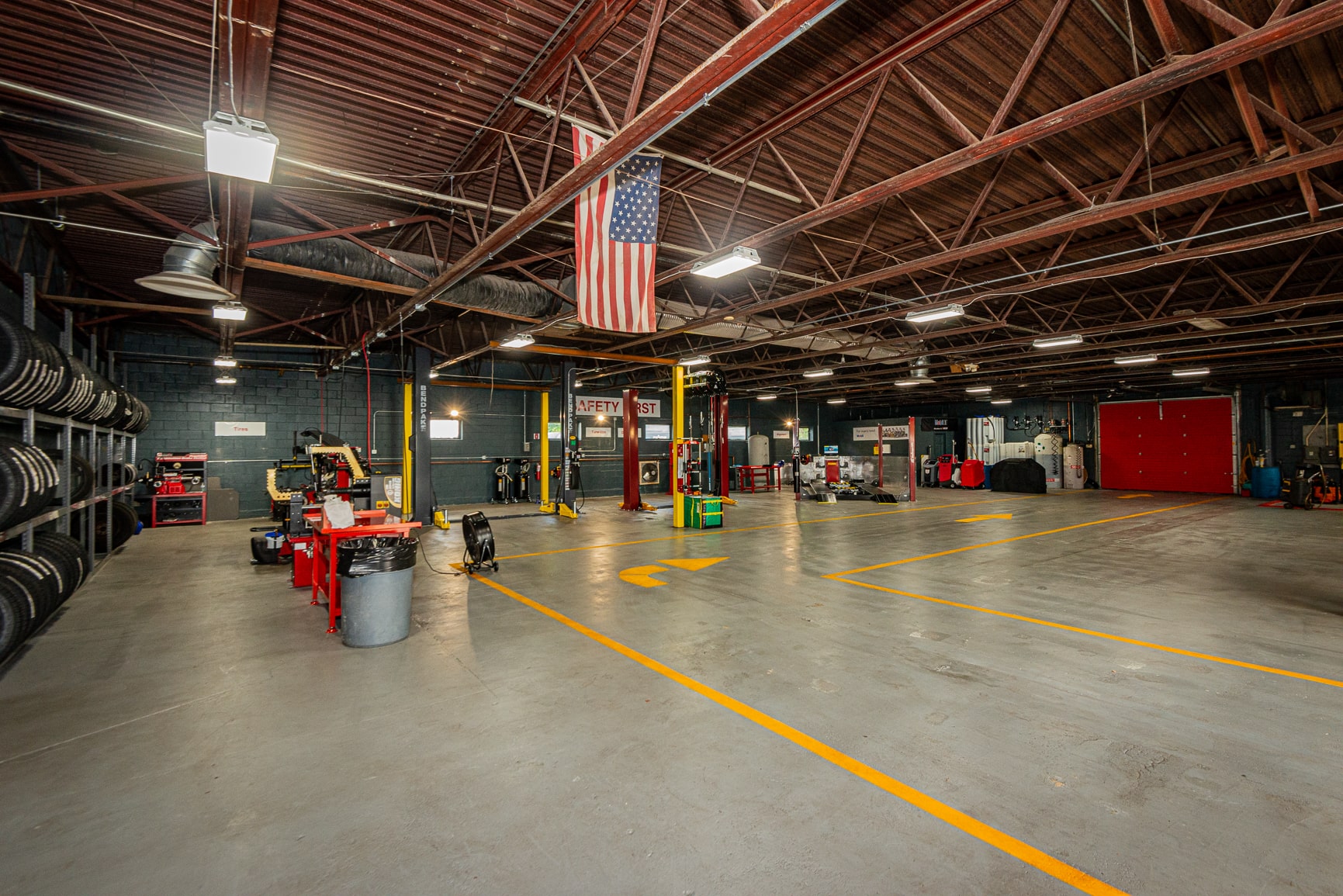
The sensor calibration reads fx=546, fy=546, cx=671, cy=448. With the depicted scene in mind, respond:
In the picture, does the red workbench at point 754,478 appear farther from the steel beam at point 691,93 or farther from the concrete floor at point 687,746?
the steel beam at point 691,93

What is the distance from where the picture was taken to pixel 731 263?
22.1 feet

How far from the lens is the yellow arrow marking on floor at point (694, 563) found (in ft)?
26.7

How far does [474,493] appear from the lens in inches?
703

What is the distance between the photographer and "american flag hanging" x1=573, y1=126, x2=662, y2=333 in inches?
214

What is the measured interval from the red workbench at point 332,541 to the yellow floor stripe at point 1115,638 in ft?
18.5

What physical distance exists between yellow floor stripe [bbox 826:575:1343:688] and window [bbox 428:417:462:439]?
14.0 m

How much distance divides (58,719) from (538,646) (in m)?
3.10

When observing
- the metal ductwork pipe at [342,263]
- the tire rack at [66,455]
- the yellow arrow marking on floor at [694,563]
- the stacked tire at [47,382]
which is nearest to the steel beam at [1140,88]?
the yellow arrow marking on floor at [694,563]

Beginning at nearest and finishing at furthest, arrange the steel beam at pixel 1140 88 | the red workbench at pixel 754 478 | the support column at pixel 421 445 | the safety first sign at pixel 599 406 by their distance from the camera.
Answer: the steel beam at pixel 1140 88
the support column at pixel 421 445
the safety first sign at pixel 599 406
the red workbench at pixel 754 478

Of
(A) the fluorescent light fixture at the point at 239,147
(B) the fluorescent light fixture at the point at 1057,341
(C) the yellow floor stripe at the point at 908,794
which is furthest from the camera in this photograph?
(B) the fluorescent light fixture at the point at 1057,341

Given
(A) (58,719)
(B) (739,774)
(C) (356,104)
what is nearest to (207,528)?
(A) (58,719)

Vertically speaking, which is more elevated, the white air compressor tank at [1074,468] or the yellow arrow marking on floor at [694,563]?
the white air compressor tank at [1074,468]

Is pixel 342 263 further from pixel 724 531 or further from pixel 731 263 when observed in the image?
pixel 724 531

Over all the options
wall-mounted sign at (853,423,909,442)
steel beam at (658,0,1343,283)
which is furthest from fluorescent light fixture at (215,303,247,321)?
wall-mounted sign at (853,423,909,442)
